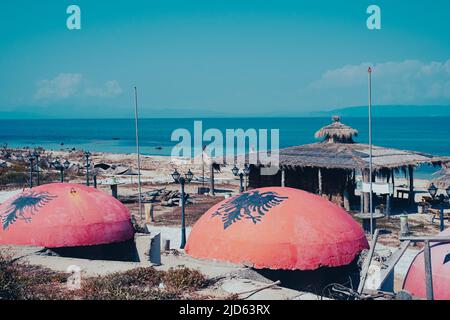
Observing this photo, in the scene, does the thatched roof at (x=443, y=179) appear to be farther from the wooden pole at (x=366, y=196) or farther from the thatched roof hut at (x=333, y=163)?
the wooden pole at (x=366, y=196)

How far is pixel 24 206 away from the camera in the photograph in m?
14.5

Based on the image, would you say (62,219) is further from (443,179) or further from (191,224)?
(443,179)

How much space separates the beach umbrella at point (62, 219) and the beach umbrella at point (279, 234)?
2925 millimetres

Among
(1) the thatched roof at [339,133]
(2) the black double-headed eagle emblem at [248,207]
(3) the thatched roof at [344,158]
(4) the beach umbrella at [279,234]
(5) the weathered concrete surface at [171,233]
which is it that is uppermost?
(1) the thatched roof at [339,133]

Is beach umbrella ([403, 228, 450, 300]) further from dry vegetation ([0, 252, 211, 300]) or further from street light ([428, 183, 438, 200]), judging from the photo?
street light ([428, 183, 438, 200])

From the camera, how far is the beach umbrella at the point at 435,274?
9.87 meters

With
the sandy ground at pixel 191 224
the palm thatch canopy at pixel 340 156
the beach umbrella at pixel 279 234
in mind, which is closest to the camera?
the sandy ground at pixel 191 224

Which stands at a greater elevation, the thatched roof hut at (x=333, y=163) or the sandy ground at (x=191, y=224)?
the thatched roof hut at (x=333, y=163)

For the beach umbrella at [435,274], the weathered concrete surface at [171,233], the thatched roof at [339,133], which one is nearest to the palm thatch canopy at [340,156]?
the thatched roof at [339,133]
